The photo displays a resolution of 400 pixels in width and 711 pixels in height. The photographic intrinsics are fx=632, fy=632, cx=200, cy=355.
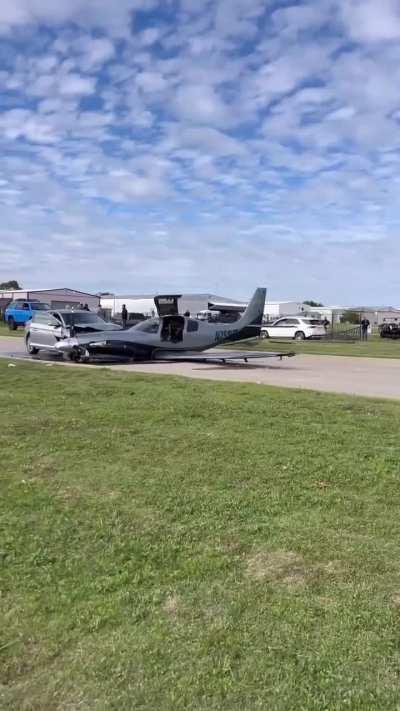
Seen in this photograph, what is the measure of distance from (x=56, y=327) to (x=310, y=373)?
9334 mm

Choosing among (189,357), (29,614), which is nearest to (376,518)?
(29,614)

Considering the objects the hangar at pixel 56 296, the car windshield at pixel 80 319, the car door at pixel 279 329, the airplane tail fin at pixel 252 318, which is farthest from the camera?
the hangar at pixel 56 296

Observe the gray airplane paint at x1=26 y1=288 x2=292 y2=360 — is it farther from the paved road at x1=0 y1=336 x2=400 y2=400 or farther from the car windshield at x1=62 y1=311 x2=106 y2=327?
the car windshield at x1=62 y1=311 x2=106 y2=327

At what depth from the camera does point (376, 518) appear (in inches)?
177

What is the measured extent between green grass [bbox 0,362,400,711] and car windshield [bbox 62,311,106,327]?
1456 cm

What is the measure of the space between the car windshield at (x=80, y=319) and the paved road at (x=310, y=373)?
3.87 m

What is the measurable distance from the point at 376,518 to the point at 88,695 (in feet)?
8.27

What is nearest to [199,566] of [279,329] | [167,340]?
[167,340]

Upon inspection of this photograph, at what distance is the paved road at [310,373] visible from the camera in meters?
12.7

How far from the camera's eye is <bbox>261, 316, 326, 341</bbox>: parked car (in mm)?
43531

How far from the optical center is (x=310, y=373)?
53.0ft

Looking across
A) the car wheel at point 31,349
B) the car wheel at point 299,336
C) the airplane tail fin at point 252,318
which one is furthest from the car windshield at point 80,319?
the car wheel at point 299,336

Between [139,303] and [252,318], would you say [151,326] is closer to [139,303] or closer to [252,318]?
[252,318]

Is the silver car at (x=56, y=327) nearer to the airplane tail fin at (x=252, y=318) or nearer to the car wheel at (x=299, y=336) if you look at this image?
the airplane tail fin at (x=252, y=318)
